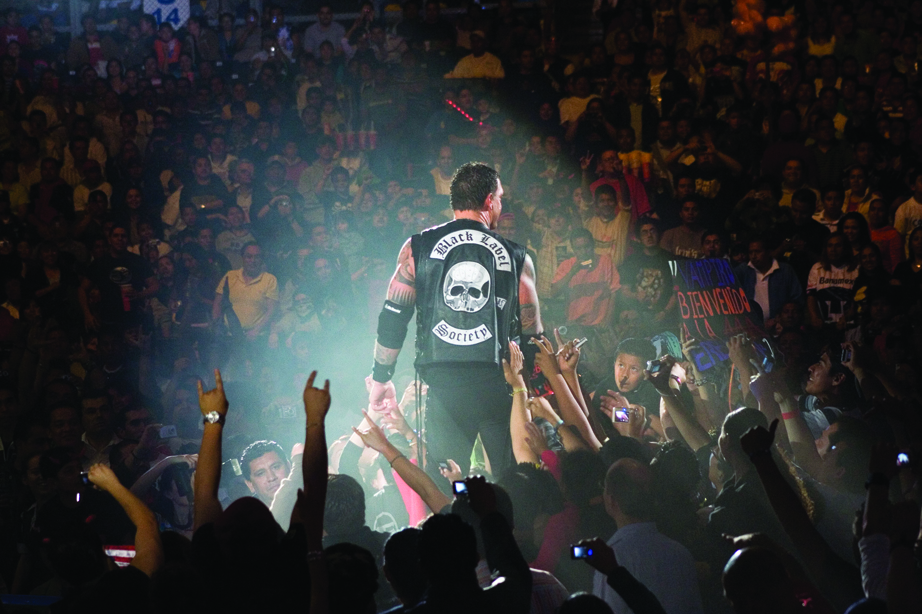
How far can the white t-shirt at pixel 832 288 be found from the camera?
8.48 meters

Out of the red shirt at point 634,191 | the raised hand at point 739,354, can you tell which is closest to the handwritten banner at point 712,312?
the raised hand at point 739,354

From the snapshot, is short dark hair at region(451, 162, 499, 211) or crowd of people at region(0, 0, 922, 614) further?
short dark hair at region(451, 162, 499, 211)

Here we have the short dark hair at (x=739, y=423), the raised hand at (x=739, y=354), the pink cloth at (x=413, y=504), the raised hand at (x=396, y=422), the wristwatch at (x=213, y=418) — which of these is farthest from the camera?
the raised hand at (x=396, y=422)

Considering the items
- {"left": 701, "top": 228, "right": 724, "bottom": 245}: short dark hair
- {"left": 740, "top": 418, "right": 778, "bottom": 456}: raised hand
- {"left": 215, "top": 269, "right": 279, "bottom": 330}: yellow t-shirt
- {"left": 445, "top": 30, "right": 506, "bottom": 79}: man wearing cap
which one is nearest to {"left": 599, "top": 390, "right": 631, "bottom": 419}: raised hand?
{"left": 701, "top": 228, "right": 724, "bottom": 245}: short dark hair

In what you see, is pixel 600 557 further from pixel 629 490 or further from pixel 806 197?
pixel 806 197

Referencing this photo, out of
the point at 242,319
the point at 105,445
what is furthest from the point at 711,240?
the point at 105,445

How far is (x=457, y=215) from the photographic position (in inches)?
255

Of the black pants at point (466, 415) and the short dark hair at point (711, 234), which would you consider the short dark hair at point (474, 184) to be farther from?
the short dark hair at point (711, 234)

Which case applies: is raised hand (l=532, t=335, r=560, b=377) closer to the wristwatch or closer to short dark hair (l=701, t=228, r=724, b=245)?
the wristwatch

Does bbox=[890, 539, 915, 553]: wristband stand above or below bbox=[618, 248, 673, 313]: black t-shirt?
below

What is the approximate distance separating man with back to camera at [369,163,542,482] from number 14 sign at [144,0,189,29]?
343 inches

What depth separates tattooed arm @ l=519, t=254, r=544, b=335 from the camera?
6.50 meters

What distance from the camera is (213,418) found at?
11.6 feet

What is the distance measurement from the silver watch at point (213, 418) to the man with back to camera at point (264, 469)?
2946mm
